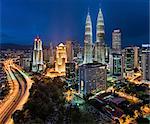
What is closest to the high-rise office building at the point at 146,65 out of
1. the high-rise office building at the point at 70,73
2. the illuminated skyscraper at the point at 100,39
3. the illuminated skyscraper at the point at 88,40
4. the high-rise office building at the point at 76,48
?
the high-rise office building at the point at 70,73

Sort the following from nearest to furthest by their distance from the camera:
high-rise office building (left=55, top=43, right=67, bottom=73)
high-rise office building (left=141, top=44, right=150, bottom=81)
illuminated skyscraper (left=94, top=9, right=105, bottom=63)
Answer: high-rise office building (left=141, top=44, right=150, bottom=81) → high-rise office building (left=55, top=43, right=67, bottom=73) → illuminated skyscraper (left=94, top=9, right=105, bottom=63)

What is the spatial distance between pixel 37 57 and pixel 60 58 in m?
0.55

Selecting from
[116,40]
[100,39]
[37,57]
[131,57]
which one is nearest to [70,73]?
[37,57]

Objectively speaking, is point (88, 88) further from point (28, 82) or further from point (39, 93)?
point (39, 93)

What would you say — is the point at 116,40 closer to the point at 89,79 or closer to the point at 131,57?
the point at 131,57

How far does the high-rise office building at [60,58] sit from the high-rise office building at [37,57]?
15.3 inches

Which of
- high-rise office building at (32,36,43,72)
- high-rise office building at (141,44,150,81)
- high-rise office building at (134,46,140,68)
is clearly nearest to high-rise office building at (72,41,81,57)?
high-rise office building at (32,36,43,72)

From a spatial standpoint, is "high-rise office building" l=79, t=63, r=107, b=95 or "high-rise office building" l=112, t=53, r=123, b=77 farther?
"high-rise office building" l=112, t=53, r=123, b=77

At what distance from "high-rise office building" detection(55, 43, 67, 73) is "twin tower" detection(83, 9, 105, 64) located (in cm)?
52

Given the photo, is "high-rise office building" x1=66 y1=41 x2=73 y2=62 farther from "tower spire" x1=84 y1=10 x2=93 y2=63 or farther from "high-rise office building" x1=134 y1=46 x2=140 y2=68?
"high-rise office building" x1=134 y1=46 x2=140 y2=68

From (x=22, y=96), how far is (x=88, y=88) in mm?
1203

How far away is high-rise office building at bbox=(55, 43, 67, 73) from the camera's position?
672 centimetres

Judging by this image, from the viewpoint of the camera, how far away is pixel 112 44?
25.5ft

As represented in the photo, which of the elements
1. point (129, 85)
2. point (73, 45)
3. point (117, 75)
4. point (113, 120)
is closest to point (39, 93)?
point (113, 120)
